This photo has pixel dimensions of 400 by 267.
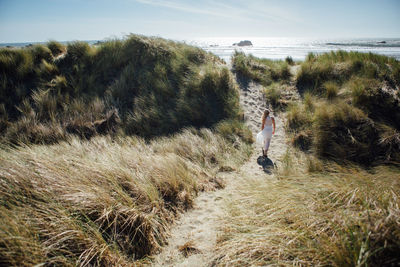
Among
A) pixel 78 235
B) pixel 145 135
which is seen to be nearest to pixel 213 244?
pixel 78 235

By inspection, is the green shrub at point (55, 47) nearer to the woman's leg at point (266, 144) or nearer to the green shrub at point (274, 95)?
the green shrub at point (274, 95)

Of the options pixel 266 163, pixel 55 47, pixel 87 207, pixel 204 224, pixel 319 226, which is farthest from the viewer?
pixel 55 47

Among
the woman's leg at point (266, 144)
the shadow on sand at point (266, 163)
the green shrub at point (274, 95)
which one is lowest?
the shadow on sand at point (266, 163)

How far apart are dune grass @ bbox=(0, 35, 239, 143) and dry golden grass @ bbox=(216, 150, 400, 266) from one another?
479cm

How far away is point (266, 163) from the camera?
17.1 feet

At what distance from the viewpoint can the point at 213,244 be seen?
7.98 feet

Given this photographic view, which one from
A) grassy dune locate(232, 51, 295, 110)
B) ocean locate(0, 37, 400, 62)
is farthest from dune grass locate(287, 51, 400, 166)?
ocean locate(0, 37, 400, 62)

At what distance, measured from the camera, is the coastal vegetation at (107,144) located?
79.4 inches

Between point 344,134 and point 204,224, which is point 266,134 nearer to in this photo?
point 344,134

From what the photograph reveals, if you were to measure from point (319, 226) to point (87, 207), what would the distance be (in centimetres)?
260

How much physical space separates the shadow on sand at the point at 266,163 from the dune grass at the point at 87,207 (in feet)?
5.85

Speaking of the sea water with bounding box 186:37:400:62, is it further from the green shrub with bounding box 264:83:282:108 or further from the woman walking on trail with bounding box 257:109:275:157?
the woman walking on trail with bounding box 257:109:275:157

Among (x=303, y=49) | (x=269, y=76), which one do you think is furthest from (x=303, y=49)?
(x=269, y=76)

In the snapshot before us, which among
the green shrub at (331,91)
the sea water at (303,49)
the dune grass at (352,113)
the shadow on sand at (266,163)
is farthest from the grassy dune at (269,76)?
the shadow on sand at (266,163)
